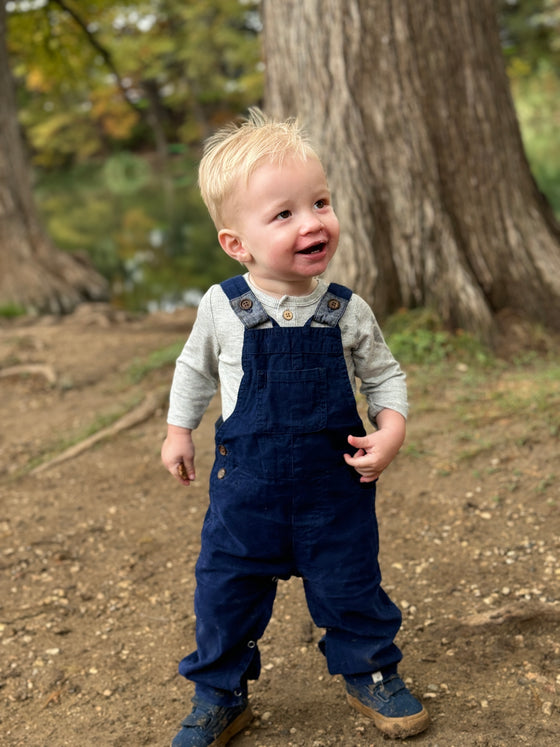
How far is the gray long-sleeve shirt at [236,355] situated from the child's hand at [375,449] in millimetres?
60

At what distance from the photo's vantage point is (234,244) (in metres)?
2.06

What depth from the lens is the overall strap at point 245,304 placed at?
200 cm

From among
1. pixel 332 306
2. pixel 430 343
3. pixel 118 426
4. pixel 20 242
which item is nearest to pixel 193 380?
pixel 332 306

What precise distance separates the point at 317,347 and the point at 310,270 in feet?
0.63

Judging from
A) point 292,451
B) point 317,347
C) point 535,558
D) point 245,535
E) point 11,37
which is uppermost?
point 11,37

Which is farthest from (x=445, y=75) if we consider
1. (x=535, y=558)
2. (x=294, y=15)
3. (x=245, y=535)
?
(x=245, y=535)

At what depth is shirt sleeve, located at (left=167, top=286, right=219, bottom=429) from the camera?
2.13 metres

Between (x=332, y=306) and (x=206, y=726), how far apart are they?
1188mm

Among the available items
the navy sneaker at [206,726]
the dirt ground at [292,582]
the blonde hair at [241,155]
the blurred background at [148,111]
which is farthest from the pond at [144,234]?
the navy sneaker at [206,726]

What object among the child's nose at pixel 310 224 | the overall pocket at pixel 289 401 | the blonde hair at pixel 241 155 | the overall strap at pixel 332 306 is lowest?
the overall pocket at pixel 289 401

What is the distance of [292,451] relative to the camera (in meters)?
1.99

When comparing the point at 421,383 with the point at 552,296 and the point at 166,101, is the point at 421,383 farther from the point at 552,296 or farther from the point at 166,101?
the point at 166,101

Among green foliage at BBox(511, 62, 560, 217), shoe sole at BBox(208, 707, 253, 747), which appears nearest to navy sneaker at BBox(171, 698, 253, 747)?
shoe sole at BBox(208, 707, 253, 747)

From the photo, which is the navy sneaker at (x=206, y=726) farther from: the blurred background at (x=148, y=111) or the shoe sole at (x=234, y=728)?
the blurred background at (x=148, y=111)
